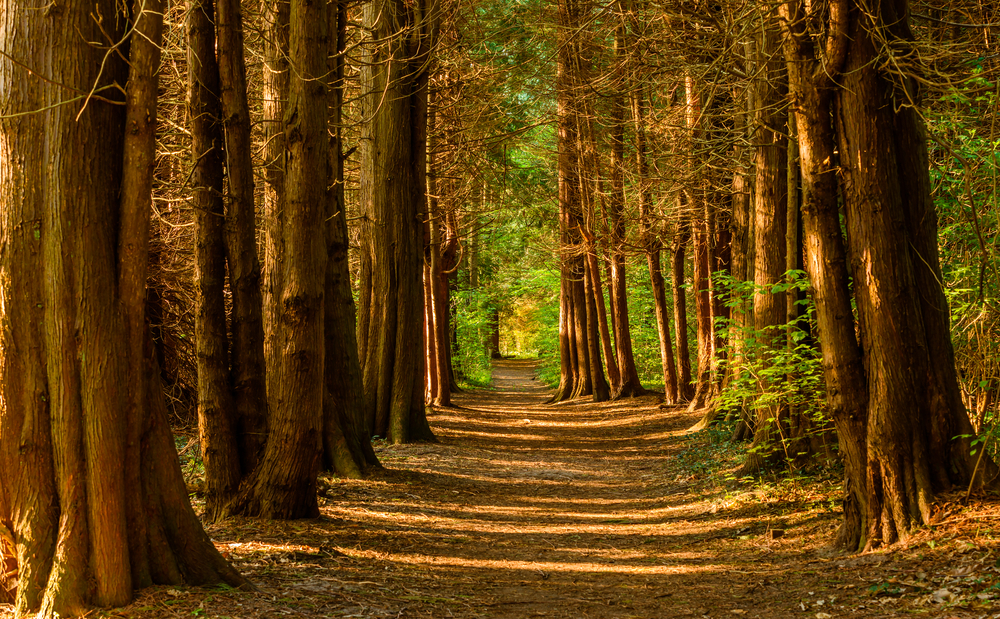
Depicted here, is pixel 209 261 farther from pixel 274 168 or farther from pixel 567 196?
pixel 567 196

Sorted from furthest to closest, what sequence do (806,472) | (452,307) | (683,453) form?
(452,307) < (683,453) < (806,472)

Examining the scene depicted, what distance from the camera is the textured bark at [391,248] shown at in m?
12.6

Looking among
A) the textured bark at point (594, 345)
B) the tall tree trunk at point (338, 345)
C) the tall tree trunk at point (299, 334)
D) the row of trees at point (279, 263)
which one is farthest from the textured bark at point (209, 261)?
the textured bark at point (594, 345)

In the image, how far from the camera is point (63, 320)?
12.6 ft

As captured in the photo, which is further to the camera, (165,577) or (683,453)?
(683,453)

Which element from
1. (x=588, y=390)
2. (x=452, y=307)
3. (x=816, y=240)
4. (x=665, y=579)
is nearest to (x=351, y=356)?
(x=665, y=579)

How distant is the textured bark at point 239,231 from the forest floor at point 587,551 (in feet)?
3.87

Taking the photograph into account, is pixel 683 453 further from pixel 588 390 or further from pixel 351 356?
pixel 588 390

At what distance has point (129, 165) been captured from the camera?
4.08m

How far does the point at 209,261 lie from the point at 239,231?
1.17 ft

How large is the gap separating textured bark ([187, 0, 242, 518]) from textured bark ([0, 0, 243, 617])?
2473mm

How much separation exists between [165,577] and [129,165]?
89.5 inches

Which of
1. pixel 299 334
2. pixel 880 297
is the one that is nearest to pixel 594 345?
pixel 299 334

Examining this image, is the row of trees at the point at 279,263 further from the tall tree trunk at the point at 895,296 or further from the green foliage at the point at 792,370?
the green foliage at the point at 792,370
